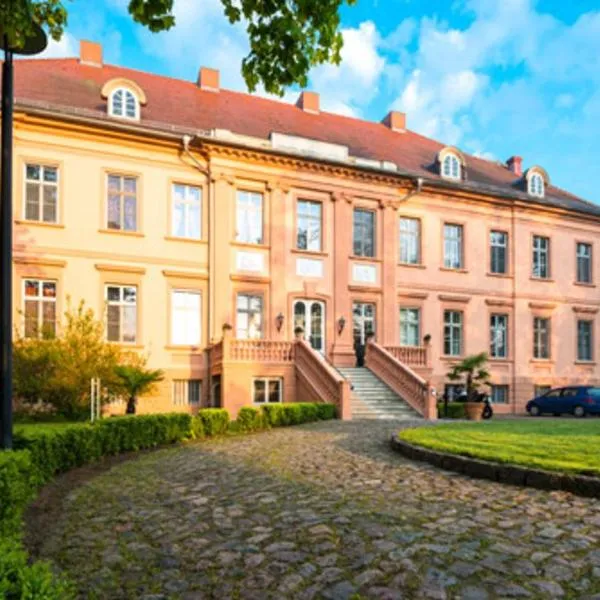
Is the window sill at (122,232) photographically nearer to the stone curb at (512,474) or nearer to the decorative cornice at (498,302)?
the stone curb at (512,474)

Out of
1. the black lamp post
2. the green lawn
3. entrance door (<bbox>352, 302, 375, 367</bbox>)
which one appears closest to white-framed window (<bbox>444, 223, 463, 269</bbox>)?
entrance door (<bbox>352, 302, 375, 367</bbox>)

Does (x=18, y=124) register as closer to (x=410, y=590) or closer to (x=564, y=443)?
(x=564, y=443)

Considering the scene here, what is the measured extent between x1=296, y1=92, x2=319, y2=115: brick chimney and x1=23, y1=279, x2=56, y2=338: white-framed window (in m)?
15.8

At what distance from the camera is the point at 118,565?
5.33 metres

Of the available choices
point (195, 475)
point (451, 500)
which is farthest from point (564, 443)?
point (195, 475)

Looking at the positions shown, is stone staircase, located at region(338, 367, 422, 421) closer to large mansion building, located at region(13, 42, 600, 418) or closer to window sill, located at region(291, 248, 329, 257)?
large mansion building, located at region(13, 42, 600, 418)

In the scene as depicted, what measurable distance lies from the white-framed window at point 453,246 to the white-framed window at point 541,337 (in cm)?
514

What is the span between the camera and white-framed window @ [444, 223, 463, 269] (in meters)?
28.8

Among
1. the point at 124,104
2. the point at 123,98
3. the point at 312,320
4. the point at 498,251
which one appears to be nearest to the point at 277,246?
the point at 312,320

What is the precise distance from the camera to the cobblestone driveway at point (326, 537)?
467 centimetres

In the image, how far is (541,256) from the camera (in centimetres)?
3098

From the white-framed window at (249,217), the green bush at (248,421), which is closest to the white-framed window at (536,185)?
the white-framed window at (249,217)

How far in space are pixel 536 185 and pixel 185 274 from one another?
1866cm

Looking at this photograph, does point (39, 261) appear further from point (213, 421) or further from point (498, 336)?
point (498, 336)
